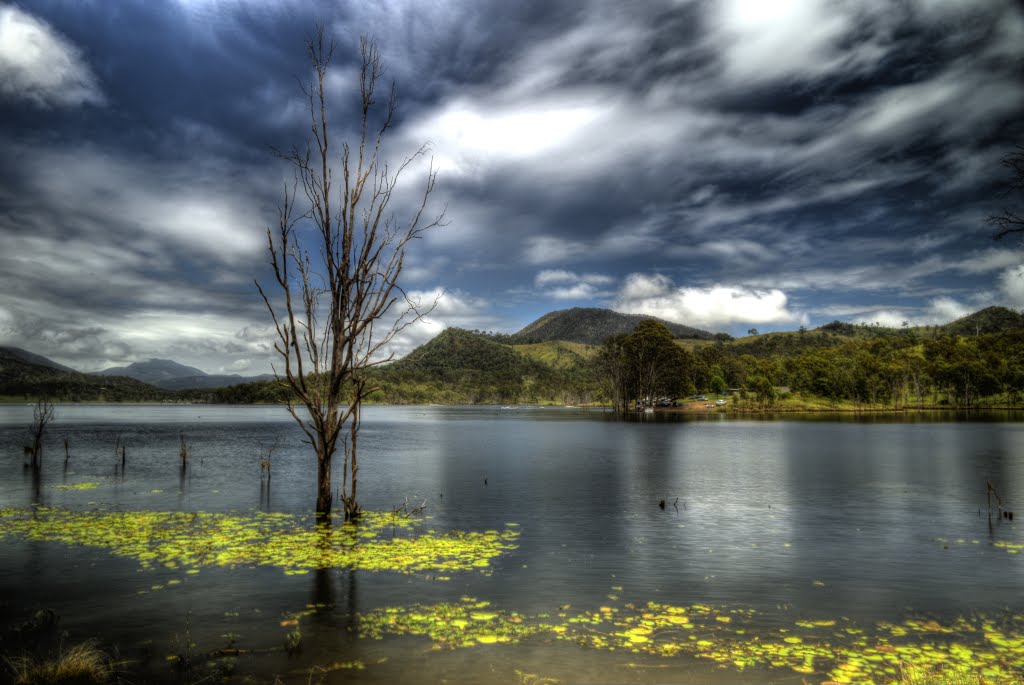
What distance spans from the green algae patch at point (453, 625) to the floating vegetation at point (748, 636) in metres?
0.02

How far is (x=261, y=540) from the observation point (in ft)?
62.0

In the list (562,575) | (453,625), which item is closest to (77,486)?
(562,575)

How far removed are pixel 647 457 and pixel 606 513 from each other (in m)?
26.4

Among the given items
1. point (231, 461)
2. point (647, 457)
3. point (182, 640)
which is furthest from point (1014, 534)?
point (231, 461)

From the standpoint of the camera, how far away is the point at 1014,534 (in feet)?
70.5

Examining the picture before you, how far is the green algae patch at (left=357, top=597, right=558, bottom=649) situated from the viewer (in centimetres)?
1076

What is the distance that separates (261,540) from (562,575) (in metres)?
9.99

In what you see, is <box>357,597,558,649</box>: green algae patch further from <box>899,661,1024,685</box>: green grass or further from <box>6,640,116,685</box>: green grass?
<box>899,661,1024,685</box>: green grass

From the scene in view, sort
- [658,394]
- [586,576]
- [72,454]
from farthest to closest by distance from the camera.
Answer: [658,394], [72,454], [586,576]

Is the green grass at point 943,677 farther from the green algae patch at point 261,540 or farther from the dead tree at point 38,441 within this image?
the dead tree at point 38,441

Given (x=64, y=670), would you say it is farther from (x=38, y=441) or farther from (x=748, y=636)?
(x=38, y=441)

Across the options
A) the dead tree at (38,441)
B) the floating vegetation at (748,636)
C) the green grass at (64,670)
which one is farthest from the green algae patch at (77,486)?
the floating vegetation at (748,636)

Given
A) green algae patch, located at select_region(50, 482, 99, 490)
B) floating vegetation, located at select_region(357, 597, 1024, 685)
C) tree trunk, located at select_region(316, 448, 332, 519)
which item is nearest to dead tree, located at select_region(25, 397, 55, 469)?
green algae patch, located at select_region(50, 482, 99, 490)

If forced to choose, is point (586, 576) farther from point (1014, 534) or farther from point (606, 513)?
point (1014, 534)
